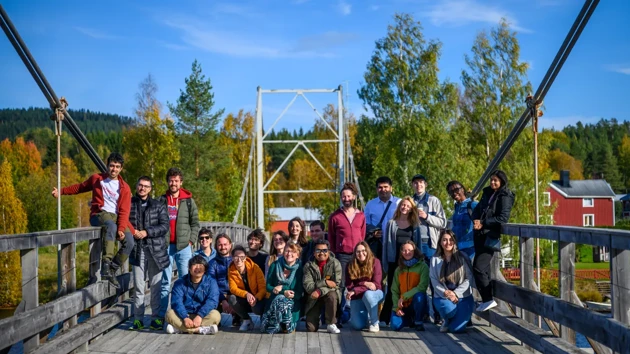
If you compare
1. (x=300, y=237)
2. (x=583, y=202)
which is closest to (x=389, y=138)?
(x=300, y=237)

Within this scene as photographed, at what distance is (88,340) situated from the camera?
18.0 ft

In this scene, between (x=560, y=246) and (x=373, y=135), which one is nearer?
(x=560, y=246)

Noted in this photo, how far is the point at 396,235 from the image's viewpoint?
6781mm

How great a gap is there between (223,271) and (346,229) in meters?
1.11

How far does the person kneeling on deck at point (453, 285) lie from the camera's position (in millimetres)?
6141

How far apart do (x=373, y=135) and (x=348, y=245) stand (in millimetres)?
23063

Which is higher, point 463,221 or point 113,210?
point 113,210

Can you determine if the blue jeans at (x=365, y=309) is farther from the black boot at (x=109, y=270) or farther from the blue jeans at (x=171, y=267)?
the black boot at (x=109, y=270)

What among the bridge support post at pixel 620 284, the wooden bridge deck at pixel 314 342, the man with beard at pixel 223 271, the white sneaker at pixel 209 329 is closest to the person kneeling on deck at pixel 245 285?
the man with beard at pixel 223 271

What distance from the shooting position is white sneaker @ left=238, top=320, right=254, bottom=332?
21.2 ft

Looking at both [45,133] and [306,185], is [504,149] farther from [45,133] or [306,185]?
[45,133]

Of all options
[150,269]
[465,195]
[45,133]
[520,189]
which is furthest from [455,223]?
[45,133]

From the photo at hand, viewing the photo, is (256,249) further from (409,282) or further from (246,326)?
(409,282)

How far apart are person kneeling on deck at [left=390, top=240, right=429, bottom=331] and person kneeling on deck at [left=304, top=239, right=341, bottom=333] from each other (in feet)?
1.59
